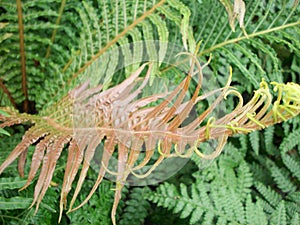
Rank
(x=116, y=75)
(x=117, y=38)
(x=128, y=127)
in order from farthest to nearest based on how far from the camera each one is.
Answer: (x=116, y=75), (x=117, y=38), (x=128, y=127)

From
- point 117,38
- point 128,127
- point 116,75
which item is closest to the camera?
point 128,127

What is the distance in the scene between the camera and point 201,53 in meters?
1.20

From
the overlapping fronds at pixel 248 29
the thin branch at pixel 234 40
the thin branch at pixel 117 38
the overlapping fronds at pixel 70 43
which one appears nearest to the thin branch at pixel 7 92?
the overlapping fronds at pixel 70 43

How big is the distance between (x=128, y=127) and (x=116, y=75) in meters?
0.47

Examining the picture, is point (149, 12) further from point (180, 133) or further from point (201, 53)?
point (180, 133)

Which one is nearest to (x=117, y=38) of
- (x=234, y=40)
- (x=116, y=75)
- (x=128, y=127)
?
(x=116, y=75)

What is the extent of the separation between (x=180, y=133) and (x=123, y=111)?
16cm

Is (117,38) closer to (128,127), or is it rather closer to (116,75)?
(116,75)

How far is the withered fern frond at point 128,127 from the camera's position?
0.71 meters

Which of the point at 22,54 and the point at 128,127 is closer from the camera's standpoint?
the point at 128,127

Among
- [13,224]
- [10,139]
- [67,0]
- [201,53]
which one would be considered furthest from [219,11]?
[13,224]

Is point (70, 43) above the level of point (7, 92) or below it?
above

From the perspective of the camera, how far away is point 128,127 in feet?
2.59

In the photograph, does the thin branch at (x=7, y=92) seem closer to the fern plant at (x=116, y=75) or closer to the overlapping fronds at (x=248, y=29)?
the fern plant at (x=116, y=75)
